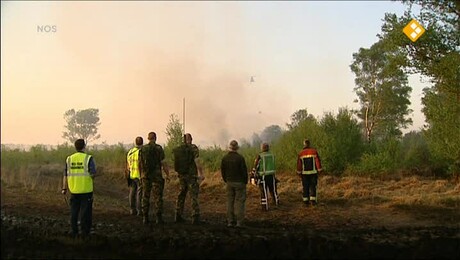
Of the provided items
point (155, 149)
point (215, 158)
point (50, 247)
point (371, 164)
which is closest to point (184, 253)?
point (50, 247)

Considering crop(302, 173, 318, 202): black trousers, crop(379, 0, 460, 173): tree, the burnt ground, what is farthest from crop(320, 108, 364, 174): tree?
crop(302, 173, 318, 202): black trousers

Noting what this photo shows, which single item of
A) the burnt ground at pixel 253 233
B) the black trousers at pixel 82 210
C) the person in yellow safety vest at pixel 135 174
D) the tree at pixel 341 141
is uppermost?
the tree at pixel 341 141

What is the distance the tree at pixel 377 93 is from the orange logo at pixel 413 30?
67.5 ft

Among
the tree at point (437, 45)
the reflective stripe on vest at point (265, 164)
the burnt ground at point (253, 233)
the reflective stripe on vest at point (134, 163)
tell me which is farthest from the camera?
the tree at point (437, 45)

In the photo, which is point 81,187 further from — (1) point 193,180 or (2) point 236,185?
(2) point 236,185

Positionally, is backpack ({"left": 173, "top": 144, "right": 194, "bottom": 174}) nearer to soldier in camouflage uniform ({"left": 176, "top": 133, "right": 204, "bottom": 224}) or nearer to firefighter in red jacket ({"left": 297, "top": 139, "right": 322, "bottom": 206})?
soldier in camouflage uniform ({"left": 176, "top": 133, "right": 204, "bottom": 224})

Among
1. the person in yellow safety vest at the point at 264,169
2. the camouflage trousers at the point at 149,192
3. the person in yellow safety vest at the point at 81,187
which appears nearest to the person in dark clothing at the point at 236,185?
the camouflage trousers at the point at 149,192

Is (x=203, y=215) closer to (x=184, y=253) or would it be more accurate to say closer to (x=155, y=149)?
(x=155, y=149)

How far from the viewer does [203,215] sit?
13.3 m

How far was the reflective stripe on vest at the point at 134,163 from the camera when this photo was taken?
11945 mm

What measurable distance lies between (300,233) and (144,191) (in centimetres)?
366

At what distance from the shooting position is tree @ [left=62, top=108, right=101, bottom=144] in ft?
133

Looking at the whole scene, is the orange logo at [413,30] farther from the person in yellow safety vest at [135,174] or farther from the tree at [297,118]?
the person in yellow safety vest at [135,174]

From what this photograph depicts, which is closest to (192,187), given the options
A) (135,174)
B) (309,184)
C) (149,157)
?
(149,157)
